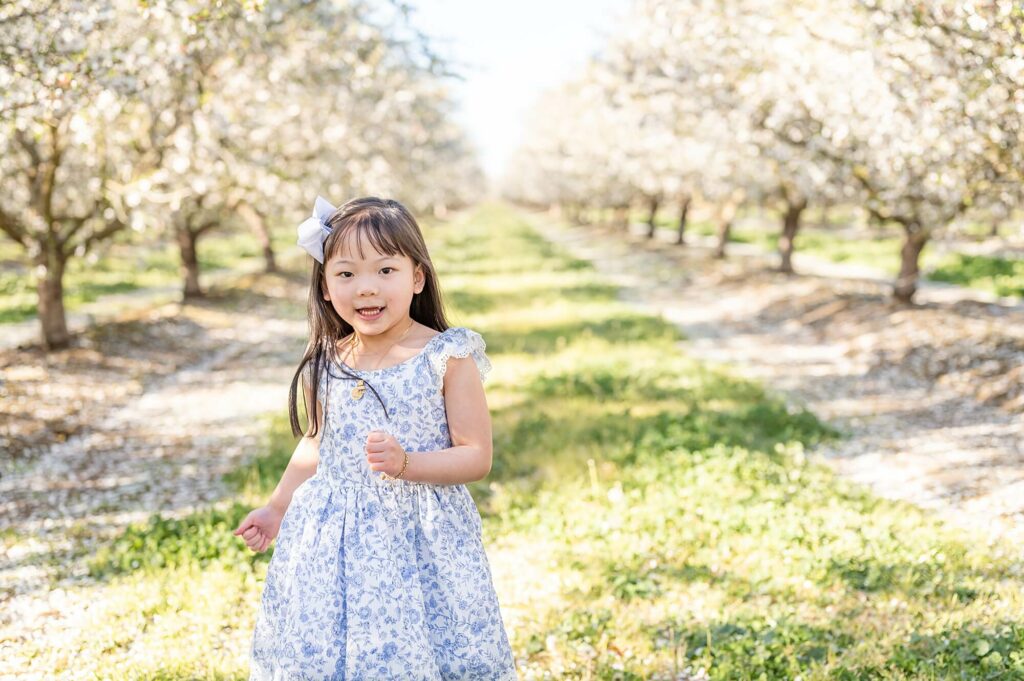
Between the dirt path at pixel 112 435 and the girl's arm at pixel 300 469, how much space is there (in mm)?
2449

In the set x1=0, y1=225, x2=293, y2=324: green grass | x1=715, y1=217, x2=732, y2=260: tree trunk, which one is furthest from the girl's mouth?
x1=715, y1=217, x2=732, y2=260: tree trunk

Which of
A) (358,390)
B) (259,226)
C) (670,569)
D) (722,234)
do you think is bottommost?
(670,569)

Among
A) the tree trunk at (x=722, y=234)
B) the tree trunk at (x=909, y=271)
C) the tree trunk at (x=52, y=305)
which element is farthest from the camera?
the tree trunk at (x=722, y=234)

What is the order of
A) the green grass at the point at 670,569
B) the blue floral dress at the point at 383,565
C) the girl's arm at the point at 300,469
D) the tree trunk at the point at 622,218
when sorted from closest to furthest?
the blue floral dress at the point at 383,565 < the girl's arm at the point at 300,469 < the green grass at the point at 670,569 < the tree trunk at the point at 622,218

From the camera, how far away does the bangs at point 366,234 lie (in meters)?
3.04

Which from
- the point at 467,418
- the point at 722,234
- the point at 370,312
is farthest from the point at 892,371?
the point at 722,234

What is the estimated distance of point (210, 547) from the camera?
19.5ft

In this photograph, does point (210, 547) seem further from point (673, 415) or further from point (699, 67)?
point (699, 67)

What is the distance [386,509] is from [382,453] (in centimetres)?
44

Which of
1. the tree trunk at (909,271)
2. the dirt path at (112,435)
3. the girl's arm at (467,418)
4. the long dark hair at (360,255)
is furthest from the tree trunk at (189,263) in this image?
the girl's arm at (467,418)

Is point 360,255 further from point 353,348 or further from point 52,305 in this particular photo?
point 52,305

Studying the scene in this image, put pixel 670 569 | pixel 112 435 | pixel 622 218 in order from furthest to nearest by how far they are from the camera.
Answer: pixel 622 218
pixel 112 435
pixel 670 569

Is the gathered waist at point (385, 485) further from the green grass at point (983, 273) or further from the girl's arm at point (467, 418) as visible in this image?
the green grass at point (983, 273)

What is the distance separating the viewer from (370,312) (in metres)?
3.09
